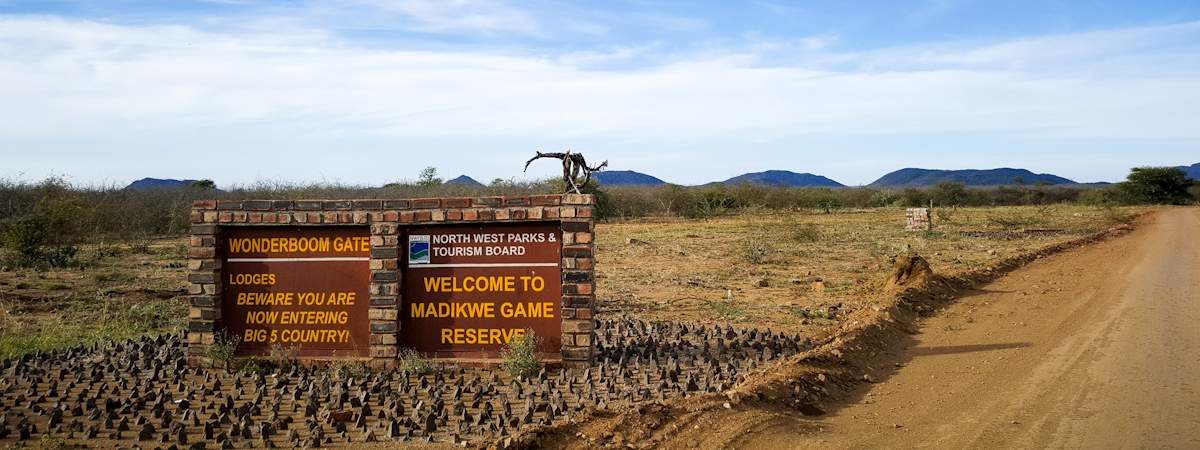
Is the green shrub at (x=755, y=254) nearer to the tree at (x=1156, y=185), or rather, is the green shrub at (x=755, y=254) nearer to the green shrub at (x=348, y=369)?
the green shrub at (x=348, y=369)

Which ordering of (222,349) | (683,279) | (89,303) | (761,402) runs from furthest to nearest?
(683,279) → (89,303) → (222,349) → (761,402)

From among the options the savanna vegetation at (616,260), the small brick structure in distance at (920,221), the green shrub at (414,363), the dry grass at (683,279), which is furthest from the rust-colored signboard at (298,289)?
the small brick structure in distance at (920,221)

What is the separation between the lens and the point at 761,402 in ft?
20.4

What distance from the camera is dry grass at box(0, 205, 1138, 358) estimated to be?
36.7 ft

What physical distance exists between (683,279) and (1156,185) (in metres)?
58.0

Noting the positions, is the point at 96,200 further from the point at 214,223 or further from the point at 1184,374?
the point at 1184,374

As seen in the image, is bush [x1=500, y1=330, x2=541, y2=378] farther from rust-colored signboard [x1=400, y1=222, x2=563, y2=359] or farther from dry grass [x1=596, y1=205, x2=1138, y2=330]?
dry grass [x1=596, y1=205, x2=1138, y2=330]

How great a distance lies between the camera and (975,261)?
18.0 meters

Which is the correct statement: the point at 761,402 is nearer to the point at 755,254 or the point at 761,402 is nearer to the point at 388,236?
the point at 388,236

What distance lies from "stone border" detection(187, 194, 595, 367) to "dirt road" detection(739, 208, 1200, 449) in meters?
2.31

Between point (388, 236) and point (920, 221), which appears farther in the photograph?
point (920, 221)

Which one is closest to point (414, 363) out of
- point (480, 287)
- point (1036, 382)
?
point (480, 287)

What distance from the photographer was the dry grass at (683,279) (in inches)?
440

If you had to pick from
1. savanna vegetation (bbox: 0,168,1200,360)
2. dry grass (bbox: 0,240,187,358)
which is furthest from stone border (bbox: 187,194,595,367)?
dry grass (bbox: 0,240,187,358)
